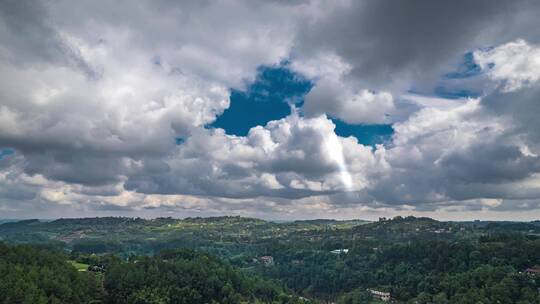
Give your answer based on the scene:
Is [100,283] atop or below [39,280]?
below

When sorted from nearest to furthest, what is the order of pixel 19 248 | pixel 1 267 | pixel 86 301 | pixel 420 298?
pixel 1 267, pixel 86 301, pixel 19 248, pixel 420 298

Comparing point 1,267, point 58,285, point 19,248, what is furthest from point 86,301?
point 19,248

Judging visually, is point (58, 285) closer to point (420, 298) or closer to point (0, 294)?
point (0, 294)

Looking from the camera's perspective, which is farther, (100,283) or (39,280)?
(100,283)

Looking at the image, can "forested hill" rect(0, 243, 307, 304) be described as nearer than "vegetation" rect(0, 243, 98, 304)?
No

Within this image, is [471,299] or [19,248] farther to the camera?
[471,299]

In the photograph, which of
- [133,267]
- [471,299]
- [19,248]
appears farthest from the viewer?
[133,267]

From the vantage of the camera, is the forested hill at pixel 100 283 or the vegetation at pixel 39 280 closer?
the vegetation at pixel 39 280

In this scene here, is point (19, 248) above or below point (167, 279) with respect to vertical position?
above

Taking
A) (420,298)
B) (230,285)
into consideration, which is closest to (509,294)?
(420,298)

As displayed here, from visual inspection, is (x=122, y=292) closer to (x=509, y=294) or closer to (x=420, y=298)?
(x=420, y=298)
